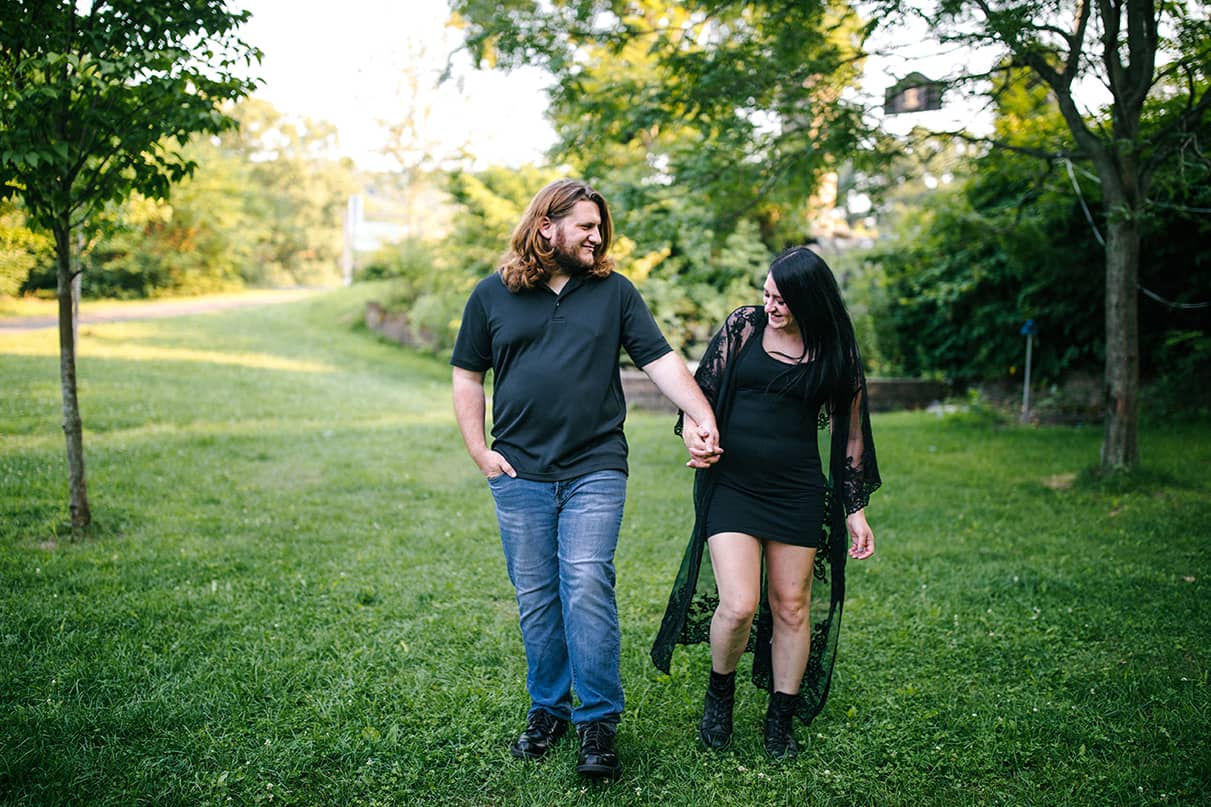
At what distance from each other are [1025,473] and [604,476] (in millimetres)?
6493

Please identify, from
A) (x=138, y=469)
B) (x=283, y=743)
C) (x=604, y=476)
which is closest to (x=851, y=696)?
(x=604, y=476)

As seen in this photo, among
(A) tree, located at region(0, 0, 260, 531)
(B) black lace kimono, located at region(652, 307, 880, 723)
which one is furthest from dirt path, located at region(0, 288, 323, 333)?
(B) black lace kimono, located at region(652, 307, 880, 723)

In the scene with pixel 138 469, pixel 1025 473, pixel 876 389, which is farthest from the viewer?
pixel 876 389

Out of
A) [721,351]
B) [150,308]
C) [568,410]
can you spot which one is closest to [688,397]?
[721,351]

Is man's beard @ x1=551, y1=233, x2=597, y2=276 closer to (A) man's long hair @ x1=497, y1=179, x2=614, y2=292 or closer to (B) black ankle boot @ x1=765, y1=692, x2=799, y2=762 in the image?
(A) man's long hair @ x1=497, y1=179, x2=614, y2=292

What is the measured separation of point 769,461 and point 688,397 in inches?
15.9

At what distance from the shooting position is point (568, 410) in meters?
3.03

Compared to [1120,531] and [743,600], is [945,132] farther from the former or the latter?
[743,600]

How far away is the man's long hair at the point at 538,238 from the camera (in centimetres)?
304

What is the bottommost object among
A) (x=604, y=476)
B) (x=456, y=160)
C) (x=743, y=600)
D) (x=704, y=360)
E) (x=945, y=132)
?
(x=743, y=600)

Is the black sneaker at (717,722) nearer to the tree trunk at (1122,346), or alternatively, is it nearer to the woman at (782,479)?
the woman at (782,479)

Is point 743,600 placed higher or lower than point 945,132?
lower

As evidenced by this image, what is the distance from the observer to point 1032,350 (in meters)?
11.9

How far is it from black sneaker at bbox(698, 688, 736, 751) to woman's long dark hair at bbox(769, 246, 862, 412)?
4.05ft
